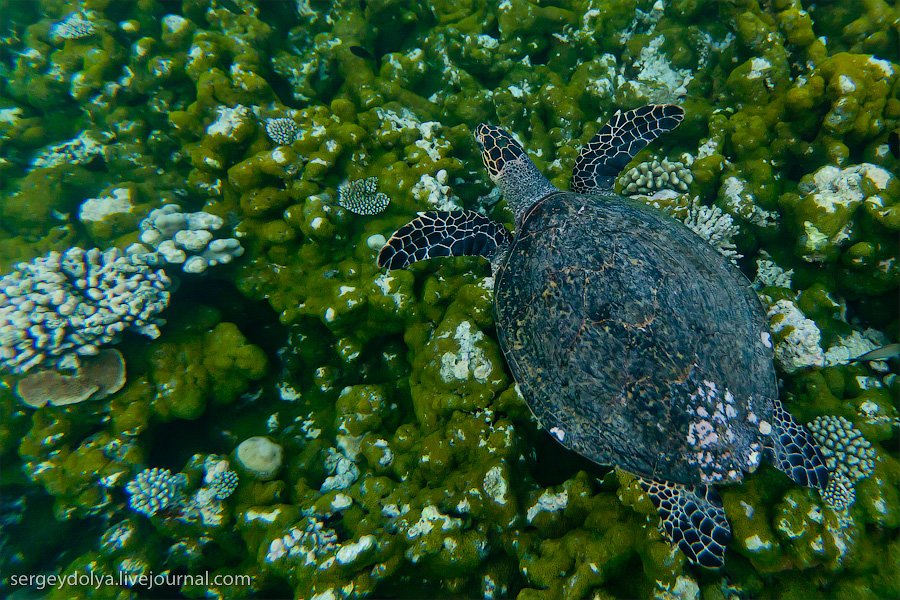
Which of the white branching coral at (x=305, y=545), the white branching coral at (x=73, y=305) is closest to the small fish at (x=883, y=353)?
the white branching coral at (x=305, y=545)

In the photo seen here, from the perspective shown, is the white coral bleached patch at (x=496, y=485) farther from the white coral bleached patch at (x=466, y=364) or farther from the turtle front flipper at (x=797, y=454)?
the turtle front flipper at (x=797, y=454)

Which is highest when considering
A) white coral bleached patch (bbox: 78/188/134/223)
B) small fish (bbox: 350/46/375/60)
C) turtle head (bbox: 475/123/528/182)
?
small fish (bbox: 350/46/375/60)

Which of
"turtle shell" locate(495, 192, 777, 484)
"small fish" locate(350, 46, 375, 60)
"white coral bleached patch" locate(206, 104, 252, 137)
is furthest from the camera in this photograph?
"small fish" locate(350, 46, 375, 60)

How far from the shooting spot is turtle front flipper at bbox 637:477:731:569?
1841 millimetres

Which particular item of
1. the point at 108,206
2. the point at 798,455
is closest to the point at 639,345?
the point at 798,455

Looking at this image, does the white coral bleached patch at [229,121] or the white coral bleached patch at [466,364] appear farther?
the white coral bleached patch at [229,121]

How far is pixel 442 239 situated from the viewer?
2619 millimetres

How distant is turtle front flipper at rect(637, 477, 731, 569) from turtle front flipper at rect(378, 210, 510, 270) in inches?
67.6

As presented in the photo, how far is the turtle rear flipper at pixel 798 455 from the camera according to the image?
1884 mm

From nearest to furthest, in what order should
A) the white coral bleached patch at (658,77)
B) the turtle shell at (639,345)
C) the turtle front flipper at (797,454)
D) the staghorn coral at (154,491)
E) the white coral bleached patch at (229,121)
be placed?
the turtle shell at (639,345) < the turtle front flipper at (797,454) < the staghorn coral at (154,491) < the white coral bleached patch at (229,121) < the white coral bleached patch at (658,77)

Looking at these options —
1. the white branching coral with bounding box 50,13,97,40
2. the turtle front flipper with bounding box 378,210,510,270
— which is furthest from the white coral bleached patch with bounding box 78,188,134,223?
the turtle front flipper with bounding box 378,210,510,270

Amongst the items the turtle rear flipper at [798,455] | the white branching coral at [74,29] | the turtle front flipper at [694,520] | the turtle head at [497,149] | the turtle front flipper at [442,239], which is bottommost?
the turtle front flipper at [694,520]

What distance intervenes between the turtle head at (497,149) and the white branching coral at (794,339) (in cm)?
199

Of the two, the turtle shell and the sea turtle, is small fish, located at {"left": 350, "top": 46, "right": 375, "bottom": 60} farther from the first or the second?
the turtle shell
